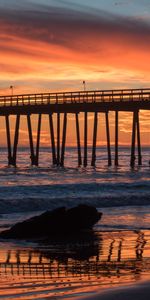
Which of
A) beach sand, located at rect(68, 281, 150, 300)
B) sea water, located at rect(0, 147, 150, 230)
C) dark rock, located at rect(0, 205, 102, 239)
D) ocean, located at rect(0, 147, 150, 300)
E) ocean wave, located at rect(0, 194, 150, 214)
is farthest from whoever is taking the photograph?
Result: ocean wave, located at rect(0, 194, 150, 214)

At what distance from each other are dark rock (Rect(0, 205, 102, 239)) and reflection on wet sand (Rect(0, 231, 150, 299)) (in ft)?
3.06

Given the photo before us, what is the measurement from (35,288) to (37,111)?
44.2 metres

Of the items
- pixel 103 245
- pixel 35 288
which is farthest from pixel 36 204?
pixel 35 288

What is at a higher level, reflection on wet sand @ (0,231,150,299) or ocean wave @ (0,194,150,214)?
reflection on wet sand @ (0,231,150,299)

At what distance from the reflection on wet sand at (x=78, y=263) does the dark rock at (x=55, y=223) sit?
3.06ft

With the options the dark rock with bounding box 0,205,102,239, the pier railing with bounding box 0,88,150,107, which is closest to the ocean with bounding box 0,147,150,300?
the dark rock with bounding box 0,205,102,239

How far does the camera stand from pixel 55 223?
55.6 feet

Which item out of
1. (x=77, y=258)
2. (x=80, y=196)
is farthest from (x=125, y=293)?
(x=80, y=196)

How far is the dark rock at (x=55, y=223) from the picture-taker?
16.1 m

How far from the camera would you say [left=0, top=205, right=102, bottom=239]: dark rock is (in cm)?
1613

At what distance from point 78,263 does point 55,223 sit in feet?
16.0

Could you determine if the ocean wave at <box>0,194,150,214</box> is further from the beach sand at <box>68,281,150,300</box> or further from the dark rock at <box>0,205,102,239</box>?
the beach sand at <box>68,281,150,300</box>

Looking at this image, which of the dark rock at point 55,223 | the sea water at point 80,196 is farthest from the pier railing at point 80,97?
the dark rock at point 55,223

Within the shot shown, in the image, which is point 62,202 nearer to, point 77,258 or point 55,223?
point 55,223
